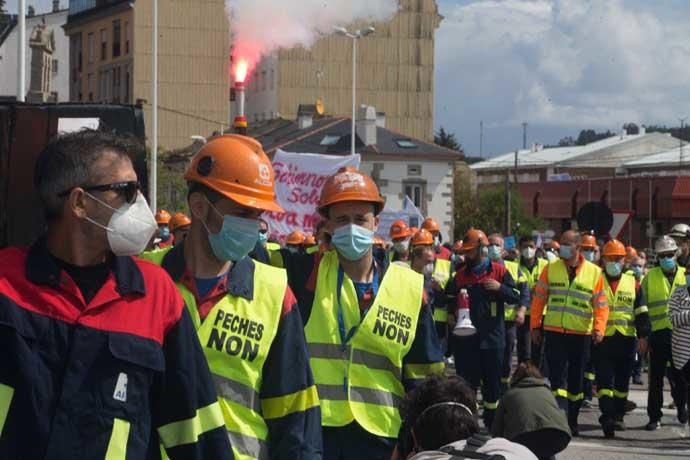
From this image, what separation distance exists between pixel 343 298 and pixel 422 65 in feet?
300

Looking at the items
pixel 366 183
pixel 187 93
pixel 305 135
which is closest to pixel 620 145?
pixel 187 93

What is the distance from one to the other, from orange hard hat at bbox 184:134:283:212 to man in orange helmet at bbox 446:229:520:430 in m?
10.9

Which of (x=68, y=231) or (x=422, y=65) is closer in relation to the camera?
(x=68, y=231)

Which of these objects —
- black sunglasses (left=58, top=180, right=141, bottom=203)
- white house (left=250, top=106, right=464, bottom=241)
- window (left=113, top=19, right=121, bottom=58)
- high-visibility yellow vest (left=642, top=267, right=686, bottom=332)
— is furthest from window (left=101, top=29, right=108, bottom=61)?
black sunglasses (left=58, top=180, right=141, bottom=203)

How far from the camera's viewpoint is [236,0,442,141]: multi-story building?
95125mm

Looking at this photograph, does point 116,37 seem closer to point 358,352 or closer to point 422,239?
point 422,239

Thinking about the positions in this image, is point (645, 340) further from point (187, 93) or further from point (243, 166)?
point (187, 93)

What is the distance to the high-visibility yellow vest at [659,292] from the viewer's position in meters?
17.2

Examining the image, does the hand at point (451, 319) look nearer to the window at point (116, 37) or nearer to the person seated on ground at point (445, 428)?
the person seated on ground at point (445, 428)

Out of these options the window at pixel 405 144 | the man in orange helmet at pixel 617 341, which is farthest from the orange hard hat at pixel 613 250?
the window at pixel 405 144

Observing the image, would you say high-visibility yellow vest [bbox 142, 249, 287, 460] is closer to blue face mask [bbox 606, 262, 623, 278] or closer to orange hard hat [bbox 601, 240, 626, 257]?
blue face mask [bbox 606, 262, 623, 278]

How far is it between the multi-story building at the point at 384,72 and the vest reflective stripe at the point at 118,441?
3569 inches

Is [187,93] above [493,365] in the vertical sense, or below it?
above

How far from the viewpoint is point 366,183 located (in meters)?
7.05
